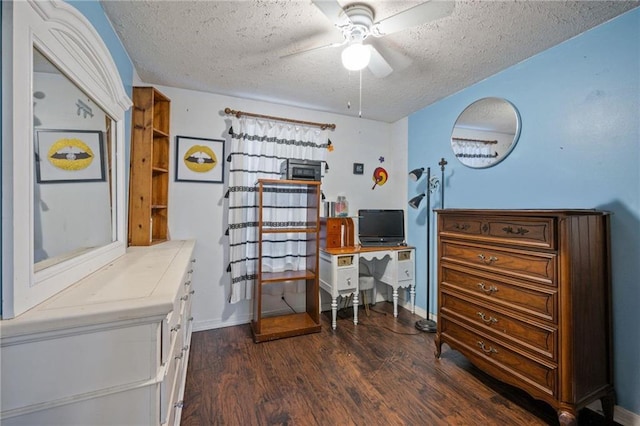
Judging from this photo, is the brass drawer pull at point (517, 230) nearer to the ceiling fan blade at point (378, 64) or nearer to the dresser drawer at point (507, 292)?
the dresser drawer at point (507, 292)

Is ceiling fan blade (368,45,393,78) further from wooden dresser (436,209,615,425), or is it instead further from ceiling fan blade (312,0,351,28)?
wooden dresser (436,209,615,425)

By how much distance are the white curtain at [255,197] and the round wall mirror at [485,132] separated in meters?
1.56

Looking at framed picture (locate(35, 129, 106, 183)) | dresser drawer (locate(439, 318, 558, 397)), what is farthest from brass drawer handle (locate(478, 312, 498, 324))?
framed picture (locate(35, 129, 106, 183))

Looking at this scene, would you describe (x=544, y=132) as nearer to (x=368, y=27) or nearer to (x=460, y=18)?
(x=460, y=18)

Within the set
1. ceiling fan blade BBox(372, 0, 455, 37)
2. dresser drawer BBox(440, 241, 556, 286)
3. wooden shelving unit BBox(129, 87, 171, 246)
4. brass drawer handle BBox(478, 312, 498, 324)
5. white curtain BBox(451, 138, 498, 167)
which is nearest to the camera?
ceiling fan blade BBox(372, 0, 455, 37)

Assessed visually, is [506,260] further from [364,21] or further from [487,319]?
[364,21]

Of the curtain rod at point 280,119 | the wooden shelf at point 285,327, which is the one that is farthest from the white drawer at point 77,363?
the curtain rod at point 280,119

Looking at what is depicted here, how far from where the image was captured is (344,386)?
1.77 metres

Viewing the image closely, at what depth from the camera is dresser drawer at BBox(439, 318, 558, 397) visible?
139 cm

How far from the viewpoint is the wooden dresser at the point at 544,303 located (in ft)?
4.33

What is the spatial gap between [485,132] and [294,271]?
88.1 inches

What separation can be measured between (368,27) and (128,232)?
2162 millimetres

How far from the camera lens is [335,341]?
93.2 inches

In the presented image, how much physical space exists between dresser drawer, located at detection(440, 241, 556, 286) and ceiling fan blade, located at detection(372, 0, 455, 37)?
134 cm
